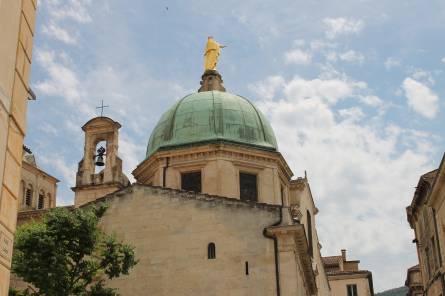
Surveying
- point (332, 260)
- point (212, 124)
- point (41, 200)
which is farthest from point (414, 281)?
point (41, 200)

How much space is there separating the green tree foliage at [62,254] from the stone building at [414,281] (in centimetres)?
3081

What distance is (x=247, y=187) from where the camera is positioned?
34188 millimetres

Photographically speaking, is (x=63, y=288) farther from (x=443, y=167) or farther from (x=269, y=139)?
(x=269, y=139)

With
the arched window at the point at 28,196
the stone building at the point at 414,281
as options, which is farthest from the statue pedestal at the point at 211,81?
the arched window at the point at 28,196

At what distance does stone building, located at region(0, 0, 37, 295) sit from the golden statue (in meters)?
32.1

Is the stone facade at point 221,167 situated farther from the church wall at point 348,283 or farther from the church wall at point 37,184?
the church wall at point 37,184

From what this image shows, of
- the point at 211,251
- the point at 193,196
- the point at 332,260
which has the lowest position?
the point at 211,251

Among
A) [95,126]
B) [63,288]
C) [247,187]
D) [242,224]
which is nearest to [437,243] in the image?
[242,224]

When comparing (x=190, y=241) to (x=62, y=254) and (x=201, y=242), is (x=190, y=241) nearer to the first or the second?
(x=201, y=242)

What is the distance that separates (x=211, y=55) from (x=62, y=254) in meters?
23.5

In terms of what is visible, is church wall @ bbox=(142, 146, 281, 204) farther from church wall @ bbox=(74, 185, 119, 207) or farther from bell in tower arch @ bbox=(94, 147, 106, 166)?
church wall @ bbox=(74, 185, 119, 207)

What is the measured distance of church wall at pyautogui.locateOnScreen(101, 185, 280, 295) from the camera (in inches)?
1016

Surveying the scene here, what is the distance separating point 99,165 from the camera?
33.2 meters

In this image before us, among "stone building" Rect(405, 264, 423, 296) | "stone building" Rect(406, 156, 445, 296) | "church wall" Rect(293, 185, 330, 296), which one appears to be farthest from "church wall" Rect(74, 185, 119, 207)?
"stone building" Rect(405, 264, 423, 296)
